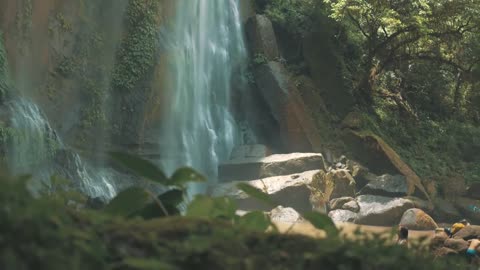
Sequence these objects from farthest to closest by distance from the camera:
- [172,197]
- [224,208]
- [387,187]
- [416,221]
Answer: [387,187] < [416,221] < [172,197] < [224,208]

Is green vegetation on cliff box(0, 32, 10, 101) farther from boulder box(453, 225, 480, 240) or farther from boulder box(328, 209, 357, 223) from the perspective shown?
boulder box(453, 225, 480, 240)

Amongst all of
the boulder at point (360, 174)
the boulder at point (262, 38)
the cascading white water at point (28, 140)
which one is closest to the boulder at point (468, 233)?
the boulder at point (360, 174)

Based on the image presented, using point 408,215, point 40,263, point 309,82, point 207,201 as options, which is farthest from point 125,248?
point 309,82

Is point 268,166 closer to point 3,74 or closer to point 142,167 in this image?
point 3,74

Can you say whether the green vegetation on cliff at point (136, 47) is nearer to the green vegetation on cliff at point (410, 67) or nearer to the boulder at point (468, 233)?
the green vegetation on cliff at point (410, 67)

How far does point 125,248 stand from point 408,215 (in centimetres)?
1523

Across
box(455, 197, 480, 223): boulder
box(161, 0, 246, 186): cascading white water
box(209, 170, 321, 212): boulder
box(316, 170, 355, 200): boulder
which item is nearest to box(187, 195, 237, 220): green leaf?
box(209, 170, 321, 212): boulder

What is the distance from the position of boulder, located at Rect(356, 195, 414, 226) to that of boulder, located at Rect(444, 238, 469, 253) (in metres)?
5.03

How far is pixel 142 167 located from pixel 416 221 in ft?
47.7

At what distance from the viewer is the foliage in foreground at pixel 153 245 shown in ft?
4.60

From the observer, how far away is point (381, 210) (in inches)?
650

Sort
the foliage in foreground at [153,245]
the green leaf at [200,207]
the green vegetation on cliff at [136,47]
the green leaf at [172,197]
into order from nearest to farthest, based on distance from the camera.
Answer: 1. the foliage in foreground at [153,245]
2. the green leaf at [200,207]
3. the green leaf at [172,197]
4. the green vegetation on cliff at [136,47]

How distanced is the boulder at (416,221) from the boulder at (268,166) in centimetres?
309

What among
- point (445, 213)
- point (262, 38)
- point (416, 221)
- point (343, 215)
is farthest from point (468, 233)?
point (262, 38)
